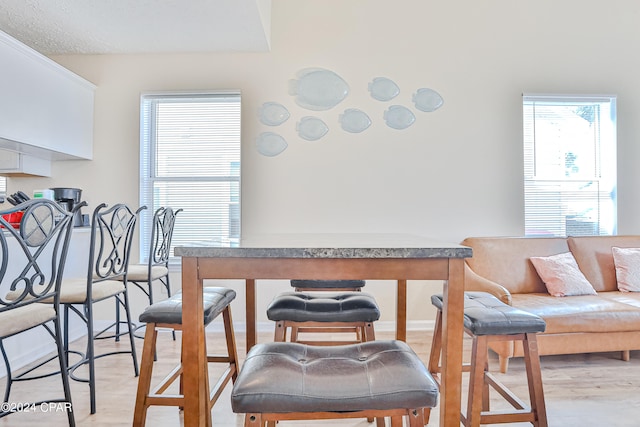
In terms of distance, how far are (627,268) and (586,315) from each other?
34.8 inches

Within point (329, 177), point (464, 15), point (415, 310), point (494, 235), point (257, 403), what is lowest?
point (415, 310)

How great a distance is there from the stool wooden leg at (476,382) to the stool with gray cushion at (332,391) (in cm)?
62

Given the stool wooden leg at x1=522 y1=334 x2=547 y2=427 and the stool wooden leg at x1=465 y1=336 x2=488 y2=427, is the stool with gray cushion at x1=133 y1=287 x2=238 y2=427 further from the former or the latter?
the stool wooden leg at x1=522 y1=334 x2=547 y2=427

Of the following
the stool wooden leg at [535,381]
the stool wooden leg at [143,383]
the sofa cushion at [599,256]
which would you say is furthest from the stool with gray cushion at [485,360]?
the sofa cushion at [599,256]

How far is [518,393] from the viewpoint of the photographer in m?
2.17

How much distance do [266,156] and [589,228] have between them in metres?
3.05

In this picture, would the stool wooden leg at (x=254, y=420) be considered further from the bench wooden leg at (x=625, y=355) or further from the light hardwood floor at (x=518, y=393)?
the bench wooden leg at (x=625, y=355)

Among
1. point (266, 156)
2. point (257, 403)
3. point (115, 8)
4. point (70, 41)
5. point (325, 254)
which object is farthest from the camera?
point (266, 156)

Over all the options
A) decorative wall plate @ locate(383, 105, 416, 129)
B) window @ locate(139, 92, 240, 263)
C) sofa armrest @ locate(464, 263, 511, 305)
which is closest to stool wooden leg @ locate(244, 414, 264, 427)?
sofa armrest @ locate(464, 263, 511, 305)

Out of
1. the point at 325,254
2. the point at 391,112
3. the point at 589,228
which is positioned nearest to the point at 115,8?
the point at 391,112

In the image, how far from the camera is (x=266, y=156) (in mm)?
3406

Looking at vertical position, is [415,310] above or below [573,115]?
below

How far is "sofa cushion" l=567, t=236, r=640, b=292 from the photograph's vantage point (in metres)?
3.05

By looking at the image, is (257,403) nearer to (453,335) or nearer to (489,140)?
(453,335)
